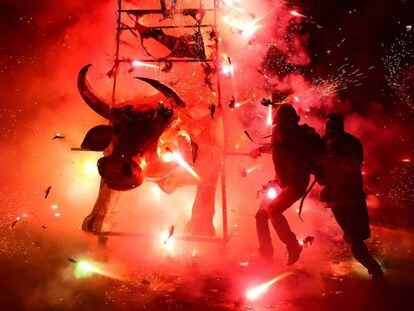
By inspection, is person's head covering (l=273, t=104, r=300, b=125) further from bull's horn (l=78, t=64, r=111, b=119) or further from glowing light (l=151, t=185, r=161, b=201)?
glowing light (l=151, t=185, r=161, b=201)

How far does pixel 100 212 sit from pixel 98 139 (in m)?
1.49

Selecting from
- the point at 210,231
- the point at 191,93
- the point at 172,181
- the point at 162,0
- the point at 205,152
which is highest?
the point at 162,0

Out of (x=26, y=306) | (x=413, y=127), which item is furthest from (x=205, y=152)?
(x=413, y=127)

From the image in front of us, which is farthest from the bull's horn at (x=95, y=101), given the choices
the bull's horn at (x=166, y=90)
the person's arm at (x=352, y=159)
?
the person's arm at (x=352, y=159)

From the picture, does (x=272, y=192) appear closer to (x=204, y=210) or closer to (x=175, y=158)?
(x=204, y=210)

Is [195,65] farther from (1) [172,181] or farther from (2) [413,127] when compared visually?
(2) [413,127]

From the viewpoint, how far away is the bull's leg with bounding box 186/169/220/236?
670 cm

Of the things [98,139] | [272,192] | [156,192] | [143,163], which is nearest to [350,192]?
[272,192]

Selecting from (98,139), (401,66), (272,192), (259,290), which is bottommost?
(259,290)

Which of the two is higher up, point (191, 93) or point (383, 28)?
point (383, 28)

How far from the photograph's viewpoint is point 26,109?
8992 mm

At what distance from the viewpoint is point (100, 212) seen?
6.26 meters

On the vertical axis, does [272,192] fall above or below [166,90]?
below

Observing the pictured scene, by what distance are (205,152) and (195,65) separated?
219cm
